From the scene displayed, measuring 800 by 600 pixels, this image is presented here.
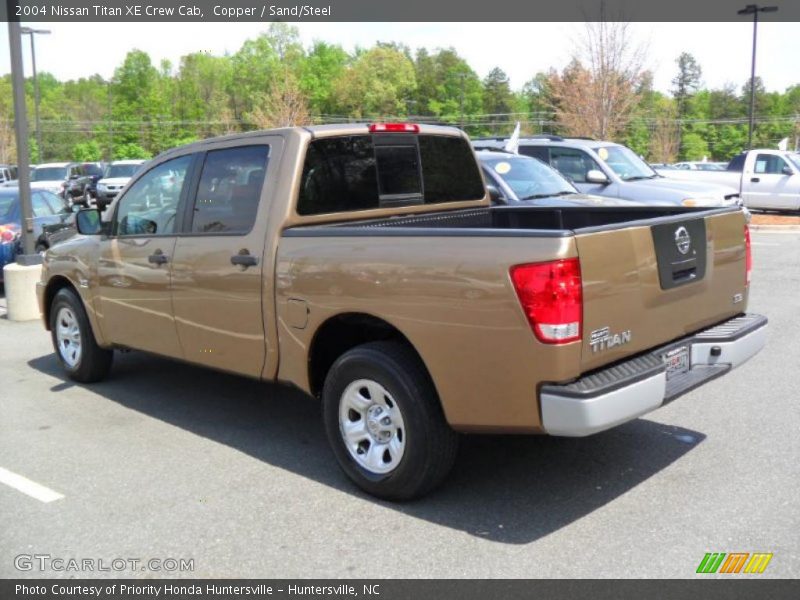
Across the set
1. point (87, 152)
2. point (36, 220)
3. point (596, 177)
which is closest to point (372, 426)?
point (596, 177)

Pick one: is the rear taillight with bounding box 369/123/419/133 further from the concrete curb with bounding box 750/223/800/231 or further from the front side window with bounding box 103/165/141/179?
the front side window with bounding box 103/165/141/179

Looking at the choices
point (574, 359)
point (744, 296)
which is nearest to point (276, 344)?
point (574, 359)

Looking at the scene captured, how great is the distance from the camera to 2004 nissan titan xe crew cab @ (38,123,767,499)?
12.1 ft

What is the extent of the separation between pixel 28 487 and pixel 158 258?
1.72 m

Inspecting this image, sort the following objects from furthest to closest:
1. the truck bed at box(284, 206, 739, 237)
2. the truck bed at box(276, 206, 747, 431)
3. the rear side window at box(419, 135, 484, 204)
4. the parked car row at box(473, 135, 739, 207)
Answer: the parked car row at box(473, 135, 739, 207) → the rear side window at box(419, 135, 484, 204) → the truck bed at box(284, 206, 739, 237) → the truck bed at box(276, 206, 747, 431)

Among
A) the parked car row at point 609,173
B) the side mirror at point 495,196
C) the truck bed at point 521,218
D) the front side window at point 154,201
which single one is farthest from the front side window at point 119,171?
the truck bed at point 521,218

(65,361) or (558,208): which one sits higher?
(558,208)

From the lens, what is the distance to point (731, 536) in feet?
12.5

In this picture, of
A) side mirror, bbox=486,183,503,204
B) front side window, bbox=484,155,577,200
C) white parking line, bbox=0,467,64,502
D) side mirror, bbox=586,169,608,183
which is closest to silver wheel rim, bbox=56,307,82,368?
white parking line, bbox=0,467,64,502

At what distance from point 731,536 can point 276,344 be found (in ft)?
8.72

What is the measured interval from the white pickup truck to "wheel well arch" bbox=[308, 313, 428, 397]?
1954 cm

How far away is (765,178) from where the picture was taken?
75.2 feet

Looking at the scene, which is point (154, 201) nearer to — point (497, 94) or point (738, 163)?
point (738, 163)
